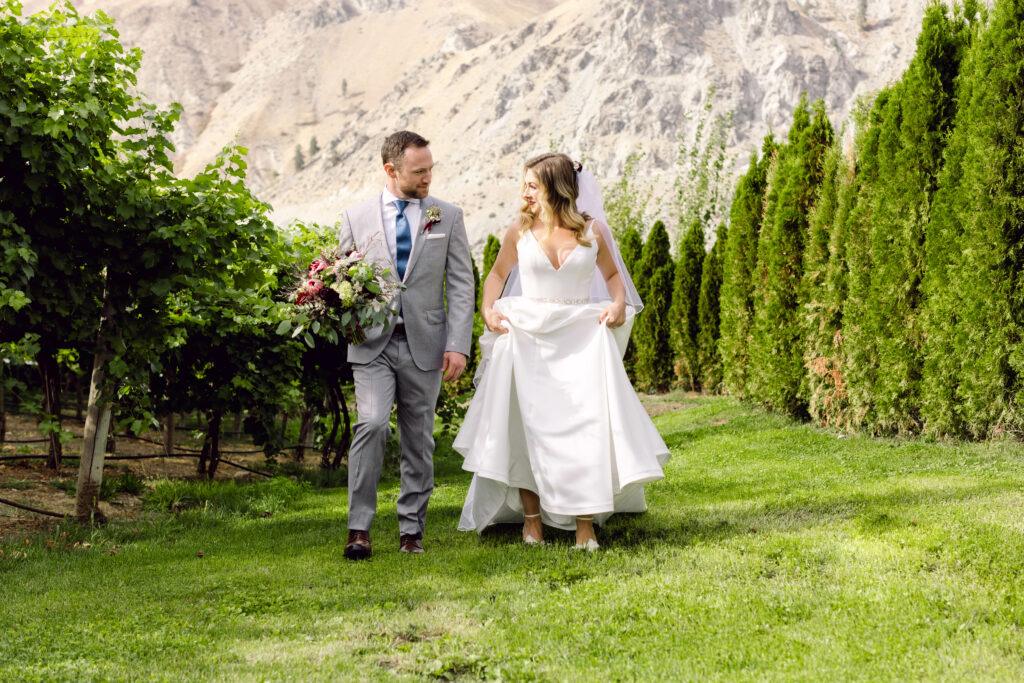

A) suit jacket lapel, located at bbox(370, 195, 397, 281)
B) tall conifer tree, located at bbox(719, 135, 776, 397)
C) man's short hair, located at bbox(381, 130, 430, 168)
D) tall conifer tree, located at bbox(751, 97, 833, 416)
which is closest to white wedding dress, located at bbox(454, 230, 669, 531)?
suit jacket lapel, located at bbox(370, 195, 397, 281)

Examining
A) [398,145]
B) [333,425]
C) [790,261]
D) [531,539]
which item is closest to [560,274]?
[398,145]

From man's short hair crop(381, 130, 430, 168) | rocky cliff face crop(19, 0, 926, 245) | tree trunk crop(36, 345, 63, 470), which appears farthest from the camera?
rocky cliff face crop(19, 0, 926, 245)

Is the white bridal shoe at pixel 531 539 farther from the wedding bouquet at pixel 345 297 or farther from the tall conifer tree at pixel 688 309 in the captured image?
the tall conifer tree at pixel 688 309

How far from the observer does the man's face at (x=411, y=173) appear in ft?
16.7

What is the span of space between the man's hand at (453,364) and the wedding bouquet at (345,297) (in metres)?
0.42

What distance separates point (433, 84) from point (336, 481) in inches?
4803

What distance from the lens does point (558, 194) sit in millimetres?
5227

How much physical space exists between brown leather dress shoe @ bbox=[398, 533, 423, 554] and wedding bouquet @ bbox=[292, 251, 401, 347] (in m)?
1.13

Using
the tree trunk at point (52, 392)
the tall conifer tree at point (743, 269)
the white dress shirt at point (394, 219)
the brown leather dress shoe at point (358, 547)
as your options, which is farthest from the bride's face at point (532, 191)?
the tall conifer tree at point (743, 269)

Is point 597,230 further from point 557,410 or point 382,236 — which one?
point 382,236

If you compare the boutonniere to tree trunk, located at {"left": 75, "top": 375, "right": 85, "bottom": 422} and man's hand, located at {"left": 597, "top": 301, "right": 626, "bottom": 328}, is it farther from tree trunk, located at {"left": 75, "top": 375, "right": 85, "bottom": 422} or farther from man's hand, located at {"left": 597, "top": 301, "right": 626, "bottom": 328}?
tree trunk, located at {"left": 75, "top": 375, "right": 85, "bottom": 422}

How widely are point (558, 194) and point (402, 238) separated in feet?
3.03

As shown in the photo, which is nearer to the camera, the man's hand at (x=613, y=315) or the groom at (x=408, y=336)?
the groom at (x=408, y=336)

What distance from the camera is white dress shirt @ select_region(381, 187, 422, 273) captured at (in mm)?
5207
